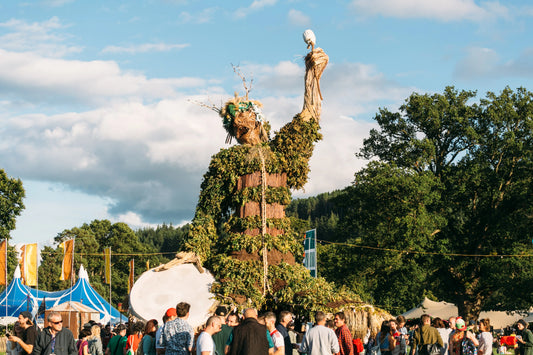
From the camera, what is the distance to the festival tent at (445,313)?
40519 millimetres

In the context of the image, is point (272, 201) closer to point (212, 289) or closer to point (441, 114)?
point (212, 289)

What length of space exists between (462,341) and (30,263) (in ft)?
78.0

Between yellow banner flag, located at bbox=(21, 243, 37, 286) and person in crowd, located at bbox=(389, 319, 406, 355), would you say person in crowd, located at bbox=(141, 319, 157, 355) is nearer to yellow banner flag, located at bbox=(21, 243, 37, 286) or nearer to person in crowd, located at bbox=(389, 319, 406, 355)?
person in crowd, located at bbox=(389, 319, 406, 355)

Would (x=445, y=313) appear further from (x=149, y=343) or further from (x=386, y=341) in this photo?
(x=149, y=343)

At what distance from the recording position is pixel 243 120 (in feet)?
61.8

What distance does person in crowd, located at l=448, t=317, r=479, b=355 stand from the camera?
1210cm

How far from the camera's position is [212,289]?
17.4 m

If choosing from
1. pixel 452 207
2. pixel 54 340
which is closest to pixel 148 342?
pixel 54 340

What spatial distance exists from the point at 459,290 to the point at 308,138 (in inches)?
748

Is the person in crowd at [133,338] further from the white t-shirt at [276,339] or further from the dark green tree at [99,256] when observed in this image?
the dark green tree at [99,256]

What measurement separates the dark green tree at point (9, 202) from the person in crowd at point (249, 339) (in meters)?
38.3

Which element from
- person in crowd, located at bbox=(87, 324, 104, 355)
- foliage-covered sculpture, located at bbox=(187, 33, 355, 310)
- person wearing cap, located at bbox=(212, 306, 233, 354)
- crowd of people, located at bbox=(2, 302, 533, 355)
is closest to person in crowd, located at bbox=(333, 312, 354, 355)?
crowd of people, located at bbox=(2, 302, 533, 355)

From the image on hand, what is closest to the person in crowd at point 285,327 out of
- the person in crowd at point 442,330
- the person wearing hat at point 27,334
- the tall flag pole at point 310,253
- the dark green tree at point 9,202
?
the person in crowd at point 442,330

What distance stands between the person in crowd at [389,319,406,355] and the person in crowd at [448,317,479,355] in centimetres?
130
